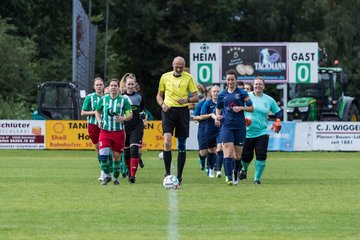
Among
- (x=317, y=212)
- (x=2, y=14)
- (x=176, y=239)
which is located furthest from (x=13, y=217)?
(x=2, y=14)

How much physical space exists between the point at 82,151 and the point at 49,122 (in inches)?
58.4

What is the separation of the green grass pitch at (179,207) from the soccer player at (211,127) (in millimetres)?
408

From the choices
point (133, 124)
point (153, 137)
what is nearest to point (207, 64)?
point (153, 137)

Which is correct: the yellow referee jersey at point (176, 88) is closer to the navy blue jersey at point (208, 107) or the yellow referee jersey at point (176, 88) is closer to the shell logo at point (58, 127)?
the navy blue jersey at point (208, 107)

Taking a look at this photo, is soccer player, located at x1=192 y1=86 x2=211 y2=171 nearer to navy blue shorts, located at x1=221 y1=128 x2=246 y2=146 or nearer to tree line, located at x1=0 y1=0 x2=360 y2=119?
navy blue shorts, located at x1=221 y1=128 x2=246 y2=146

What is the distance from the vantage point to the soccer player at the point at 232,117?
60.6 feet

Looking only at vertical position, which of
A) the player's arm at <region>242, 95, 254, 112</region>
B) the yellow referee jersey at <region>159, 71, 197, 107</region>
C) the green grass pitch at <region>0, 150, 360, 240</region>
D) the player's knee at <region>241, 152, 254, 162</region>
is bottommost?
the green grass pitch at <region>0, 150, 360, 240</region>

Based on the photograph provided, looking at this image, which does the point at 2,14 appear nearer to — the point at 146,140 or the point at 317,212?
the point at 146,140

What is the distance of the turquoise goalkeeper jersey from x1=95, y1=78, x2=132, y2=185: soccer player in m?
2.20

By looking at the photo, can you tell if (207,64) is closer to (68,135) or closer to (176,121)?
(68,135)

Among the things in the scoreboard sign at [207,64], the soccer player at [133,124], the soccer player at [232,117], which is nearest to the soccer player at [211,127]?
the soccer player at [133,124]

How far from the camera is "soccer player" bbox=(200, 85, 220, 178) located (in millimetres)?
22188

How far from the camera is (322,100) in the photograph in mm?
45156

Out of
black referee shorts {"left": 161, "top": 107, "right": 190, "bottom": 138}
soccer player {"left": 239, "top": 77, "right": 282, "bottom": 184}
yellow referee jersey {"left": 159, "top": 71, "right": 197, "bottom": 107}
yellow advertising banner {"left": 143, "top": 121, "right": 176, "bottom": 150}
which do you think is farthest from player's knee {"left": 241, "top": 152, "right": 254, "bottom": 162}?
yellow advertising banner {"left": 143, "top": 121, "right": 176, "bottom": 150}
